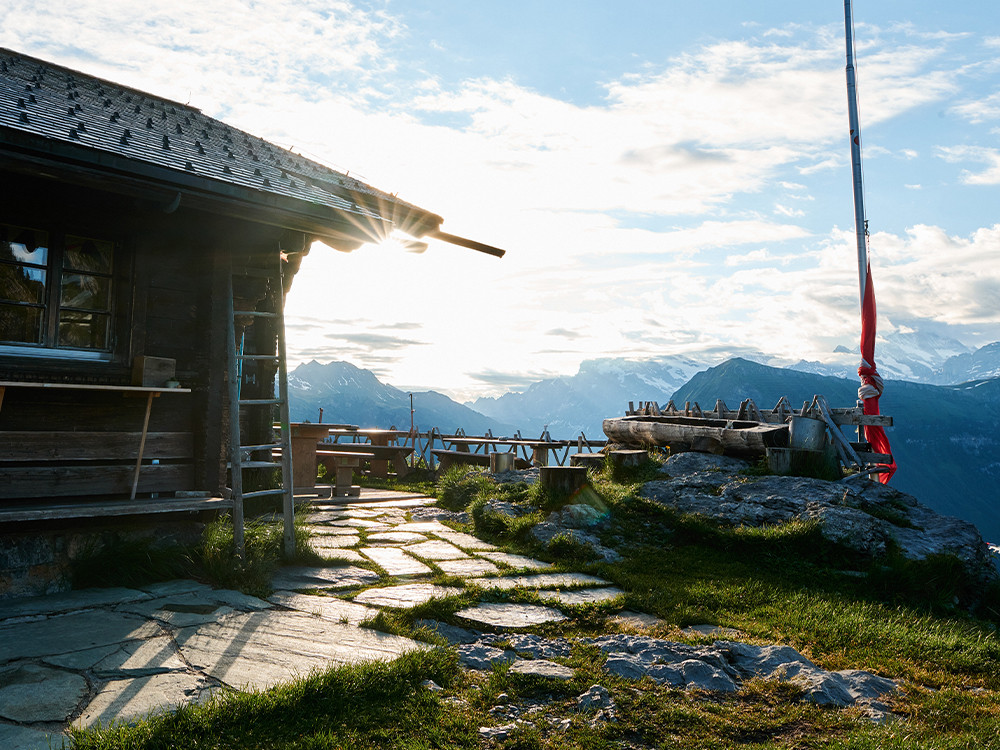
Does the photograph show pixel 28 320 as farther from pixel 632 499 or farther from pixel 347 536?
pixel 632 499

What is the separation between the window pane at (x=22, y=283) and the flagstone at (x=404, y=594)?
12.7 feet

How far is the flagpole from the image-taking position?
16328mm

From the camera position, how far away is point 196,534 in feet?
20.5

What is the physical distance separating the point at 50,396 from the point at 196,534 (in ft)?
5.91

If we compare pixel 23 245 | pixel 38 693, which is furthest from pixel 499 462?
pixel 38 693

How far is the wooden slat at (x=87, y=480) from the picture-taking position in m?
5.41

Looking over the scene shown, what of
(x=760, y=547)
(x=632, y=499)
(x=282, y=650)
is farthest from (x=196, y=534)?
(x=760, y=547)

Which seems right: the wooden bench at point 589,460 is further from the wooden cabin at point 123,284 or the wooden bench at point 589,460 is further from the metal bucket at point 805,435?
the wooden cabin at point 123,284

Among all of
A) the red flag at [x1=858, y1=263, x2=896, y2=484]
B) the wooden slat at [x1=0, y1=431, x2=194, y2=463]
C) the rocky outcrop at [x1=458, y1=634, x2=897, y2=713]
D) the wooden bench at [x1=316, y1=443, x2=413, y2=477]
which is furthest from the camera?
the wooden bench at [x1=316, y1=443, x2=413, y2=477]

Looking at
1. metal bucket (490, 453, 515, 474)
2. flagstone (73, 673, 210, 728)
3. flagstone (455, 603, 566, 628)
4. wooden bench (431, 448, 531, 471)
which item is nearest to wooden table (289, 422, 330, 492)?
metal bucket (490, 453, 515, 474)

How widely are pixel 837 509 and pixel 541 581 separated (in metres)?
3.87

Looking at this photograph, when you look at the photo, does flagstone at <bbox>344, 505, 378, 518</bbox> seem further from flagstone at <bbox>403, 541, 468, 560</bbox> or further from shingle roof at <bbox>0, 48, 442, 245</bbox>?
shingle roof at <bbox>0, 48, 442, 245</bbox>

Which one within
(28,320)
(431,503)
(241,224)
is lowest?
(431,503)

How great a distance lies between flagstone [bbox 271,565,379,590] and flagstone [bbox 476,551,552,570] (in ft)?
4.70
